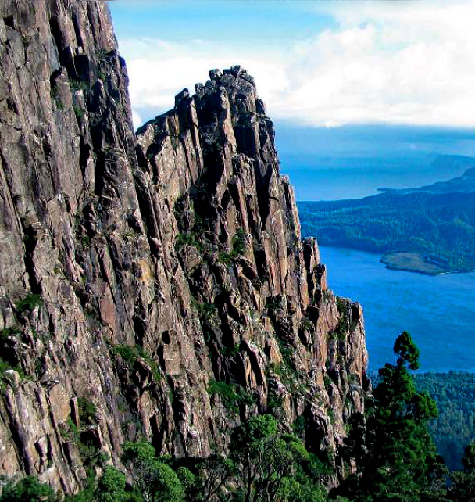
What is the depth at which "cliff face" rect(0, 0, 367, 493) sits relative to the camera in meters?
54.2

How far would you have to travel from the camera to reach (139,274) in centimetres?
7081

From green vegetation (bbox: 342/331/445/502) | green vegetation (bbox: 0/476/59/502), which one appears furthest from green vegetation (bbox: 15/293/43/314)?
green vegetation (bbox: 342/331/445/502)

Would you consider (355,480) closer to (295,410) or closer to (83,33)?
(295,410)

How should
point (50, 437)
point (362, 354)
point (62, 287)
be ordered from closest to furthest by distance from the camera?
1. point (50, 437)
2. point (62, 287)
3. point (362, 354)

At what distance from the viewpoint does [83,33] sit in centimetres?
7788

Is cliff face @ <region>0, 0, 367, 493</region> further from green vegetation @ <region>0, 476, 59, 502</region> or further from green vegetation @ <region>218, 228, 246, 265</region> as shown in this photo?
green vegetation @ <region>0, 476, 59, 502</region>

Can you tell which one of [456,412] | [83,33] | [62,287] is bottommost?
[456,412]

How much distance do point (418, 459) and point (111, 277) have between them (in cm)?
3208

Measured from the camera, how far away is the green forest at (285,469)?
4812 centimetres

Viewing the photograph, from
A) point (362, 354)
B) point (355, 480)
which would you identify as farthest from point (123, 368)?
point (362, 354)

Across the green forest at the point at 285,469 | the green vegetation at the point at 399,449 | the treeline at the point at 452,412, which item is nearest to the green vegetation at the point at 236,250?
the green forest at the point at 285,469

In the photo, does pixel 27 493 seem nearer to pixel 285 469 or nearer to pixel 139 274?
pixel 285 469

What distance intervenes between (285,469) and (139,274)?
26421 millimetres

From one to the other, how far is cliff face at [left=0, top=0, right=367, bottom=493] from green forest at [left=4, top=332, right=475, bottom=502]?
4845mm
